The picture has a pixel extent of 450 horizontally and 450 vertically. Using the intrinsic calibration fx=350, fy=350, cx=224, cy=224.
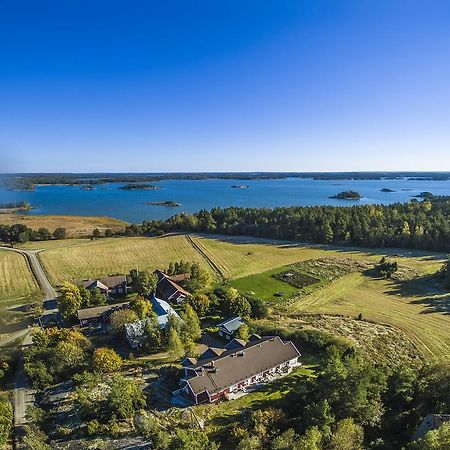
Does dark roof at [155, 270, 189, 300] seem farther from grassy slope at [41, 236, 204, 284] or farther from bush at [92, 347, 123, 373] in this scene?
bush at [92, 347, 123, 373]

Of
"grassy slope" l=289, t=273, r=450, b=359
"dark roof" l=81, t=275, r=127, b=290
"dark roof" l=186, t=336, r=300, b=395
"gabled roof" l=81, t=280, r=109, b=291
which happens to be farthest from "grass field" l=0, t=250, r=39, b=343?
"grassy slope" l=289, t=273, r=450, b=359

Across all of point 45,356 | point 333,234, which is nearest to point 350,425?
point 45,356

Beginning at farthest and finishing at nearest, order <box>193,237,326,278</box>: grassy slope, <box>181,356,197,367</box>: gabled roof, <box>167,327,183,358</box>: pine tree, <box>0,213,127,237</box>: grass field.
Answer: <box>0,213,127,237</box>: grass field < <box>193,237,326,278</box>: grassy slope < <box>167,327,183,358</box>: pine tree < <box>181,356,197,367</box>: gabled roof

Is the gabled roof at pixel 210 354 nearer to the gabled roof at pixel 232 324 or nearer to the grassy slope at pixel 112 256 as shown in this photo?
the gabled roof at pixel 232 324

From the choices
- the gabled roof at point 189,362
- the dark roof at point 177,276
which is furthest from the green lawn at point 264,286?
the gabled roof at point 189,362

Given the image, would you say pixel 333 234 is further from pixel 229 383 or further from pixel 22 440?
pixel 22 440

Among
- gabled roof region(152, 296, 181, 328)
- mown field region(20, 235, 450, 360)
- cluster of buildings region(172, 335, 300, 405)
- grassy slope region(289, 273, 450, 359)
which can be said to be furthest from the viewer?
mown field region(20, 235, 450, 360)

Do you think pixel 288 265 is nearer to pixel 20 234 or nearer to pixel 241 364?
pixel 241 364

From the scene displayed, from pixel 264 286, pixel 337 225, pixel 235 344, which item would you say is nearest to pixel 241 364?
pixel 235 344
